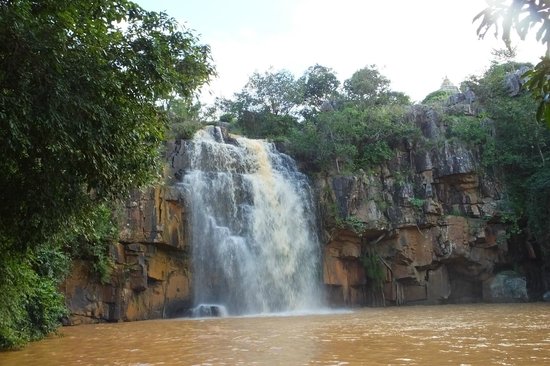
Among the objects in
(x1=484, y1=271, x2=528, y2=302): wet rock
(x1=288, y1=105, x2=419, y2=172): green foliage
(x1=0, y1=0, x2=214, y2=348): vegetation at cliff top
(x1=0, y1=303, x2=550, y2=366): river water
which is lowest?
(x1=0, y1=303, x2=550, y2=366): river water

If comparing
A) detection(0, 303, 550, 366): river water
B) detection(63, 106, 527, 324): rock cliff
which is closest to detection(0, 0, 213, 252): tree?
detection(0, 303, 550, 366): river water

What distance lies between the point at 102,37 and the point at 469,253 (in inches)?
803

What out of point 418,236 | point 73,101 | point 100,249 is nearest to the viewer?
point 73,101

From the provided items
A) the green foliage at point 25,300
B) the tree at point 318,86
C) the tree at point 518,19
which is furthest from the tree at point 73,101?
the tree at point 318,86

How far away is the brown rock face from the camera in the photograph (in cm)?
1733

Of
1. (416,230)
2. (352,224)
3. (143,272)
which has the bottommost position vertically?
(143,272)

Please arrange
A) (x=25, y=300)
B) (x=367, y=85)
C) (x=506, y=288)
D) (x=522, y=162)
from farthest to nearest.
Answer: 1. (x=367, y=85)
2. (x=522, y=162)
3. (x=506, y=288)
4. (x=25, y=300)

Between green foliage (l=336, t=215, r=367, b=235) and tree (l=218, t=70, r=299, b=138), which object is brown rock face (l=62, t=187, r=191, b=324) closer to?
green foliage (l=336, t=215, r=367, b=235)

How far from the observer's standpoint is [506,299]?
72.5 ft

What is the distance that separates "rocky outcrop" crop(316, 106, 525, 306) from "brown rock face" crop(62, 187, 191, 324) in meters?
6.75

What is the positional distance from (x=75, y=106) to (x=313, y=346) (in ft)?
18.5

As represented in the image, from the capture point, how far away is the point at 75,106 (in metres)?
6.23

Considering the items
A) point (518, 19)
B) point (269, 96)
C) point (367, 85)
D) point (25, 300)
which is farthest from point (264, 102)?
point (518, 19)

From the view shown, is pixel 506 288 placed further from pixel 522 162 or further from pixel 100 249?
pixel 100 249
